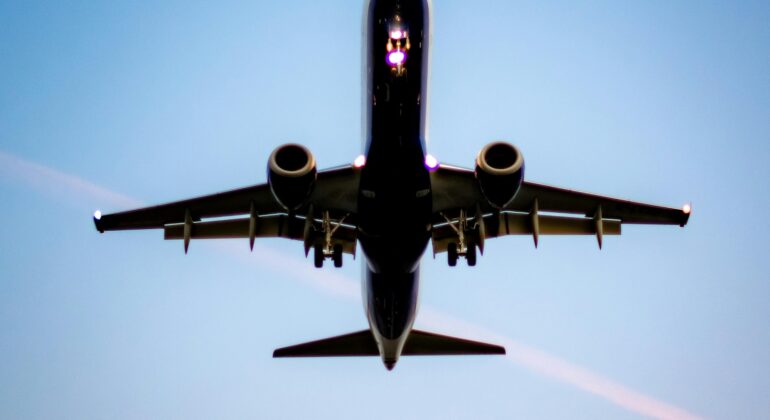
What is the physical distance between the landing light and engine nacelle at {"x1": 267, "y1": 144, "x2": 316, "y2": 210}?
253 cm

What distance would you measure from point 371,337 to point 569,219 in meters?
7.11

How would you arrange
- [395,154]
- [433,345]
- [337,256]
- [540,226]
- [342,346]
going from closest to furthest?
1. [395,154]
2. [337,256]
3. [540,226]
4. [342,346]
5. [433,345]

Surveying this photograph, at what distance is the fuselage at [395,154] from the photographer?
47.6ft

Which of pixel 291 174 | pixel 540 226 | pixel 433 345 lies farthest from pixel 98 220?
pixel 540 226

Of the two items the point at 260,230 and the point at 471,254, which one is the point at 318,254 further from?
the point at 471,254

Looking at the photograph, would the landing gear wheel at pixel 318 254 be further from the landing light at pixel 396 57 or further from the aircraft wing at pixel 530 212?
the landing light at pixel 396 57

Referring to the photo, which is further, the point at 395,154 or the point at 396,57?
the point at 395,154

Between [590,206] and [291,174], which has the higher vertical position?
[291,174]

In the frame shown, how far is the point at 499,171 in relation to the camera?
48.8ft

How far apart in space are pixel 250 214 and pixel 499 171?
21.6 ft

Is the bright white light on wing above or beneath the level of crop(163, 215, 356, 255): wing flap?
above

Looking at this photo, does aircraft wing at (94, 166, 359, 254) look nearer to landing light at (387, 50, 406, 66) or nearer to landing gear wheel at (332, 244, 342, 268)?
landing gear wheel at (332, 244, 342, 268)

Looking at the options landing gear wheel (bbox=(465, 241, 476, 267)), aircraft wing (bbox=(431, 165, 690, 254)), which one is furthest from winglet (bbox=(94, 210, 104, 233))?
landing gear wheel (bbox=(465, 241, 476, 267))

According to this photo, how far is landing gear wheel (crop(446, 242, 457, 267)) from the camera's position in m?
19.5
